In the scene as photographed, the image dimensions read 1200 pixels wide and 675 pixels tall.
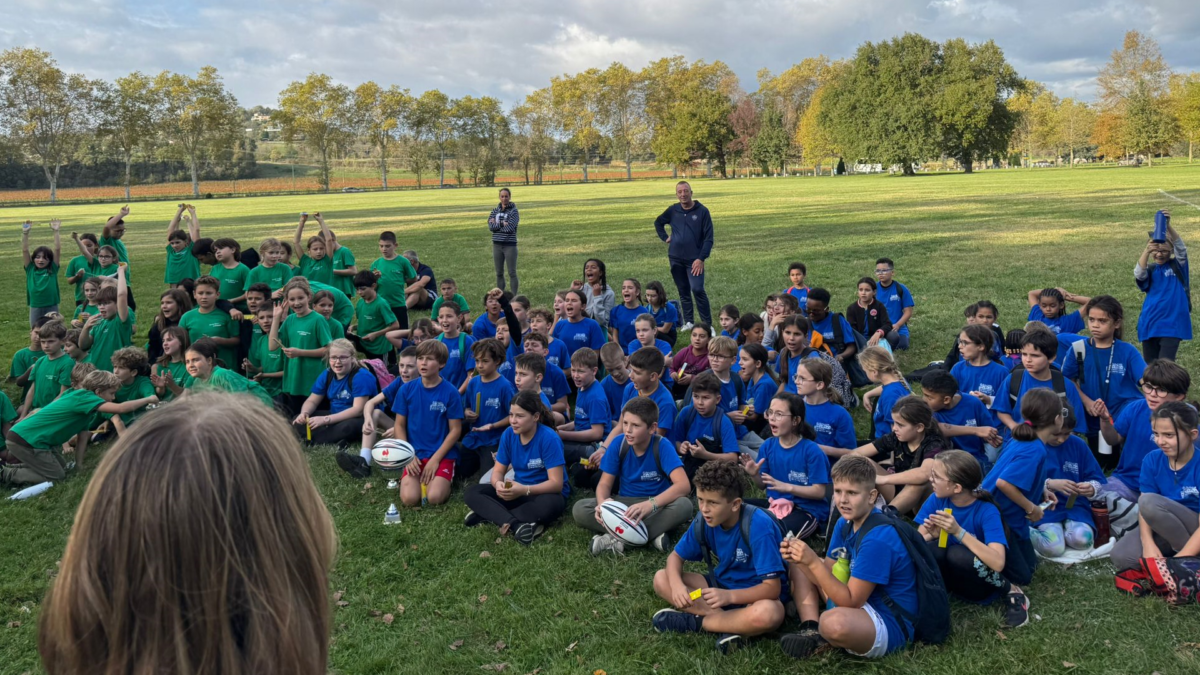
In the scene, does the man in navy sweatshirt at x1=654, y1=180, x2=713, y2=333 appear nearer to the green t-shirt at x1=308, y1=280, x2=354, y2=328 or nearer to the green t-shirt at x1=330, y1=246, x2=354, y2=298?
the green t-shirt at x1=308, y1=280, x2=354, y2=328

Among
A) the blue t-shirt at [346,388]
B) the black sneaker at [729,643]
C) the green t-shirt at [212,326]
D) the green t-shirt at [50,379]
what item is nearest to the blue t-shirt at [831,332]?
the blue t-shirt at [346,388]

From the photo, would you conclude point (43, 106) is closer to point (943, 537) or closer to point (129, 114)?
point (129, 114)

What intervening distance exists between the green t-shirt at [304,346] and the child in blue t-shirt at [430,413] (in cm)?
222

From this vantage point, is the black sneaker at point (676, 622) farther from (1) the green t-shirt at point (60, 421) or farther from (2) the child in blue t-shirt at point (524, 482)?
(1) the green t-shirt at point (60, 421)

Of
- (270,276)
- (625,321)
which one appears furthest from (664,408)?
Result: (270,276)

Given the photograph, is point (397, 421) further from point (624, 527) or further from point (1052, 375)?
point (1052, 375)

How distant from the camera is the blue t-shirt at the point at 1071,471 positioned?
18.8ft

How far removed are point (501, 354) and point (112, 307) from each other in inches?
216

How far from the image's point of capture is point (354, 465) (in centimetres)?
770

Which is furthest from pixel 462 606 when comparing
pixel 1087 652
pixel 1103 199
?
pixel 1103 199

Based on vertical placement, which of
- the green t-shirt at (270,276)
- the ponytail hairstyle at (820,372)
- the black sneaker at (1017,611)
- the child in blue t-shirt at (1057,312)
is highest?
the green t-shirt at (270,276)

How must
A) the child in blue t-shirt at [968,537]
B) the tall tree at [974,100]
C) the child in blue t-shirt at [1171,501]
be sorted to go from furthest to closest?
1. the tall tree at [974,100]
2. the child in blue t-shirt at [1171,501]
3. the child in blue t-shirt at [968,537]

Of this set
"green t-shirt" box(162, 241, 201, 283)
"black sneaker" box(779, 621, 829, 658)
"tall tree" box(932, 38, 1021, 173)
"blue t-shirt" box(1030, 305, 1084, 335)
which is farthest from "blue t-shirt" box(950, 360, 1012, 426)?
"tall tree" box(932, 38, 1021, 173)

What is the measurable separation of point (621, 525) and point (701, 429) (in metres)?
1.42
